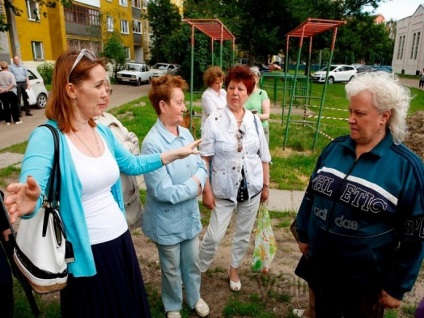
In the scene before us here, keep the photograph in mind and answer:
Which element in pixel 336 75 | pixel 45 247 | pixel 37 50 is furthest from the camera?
pixel 336 75

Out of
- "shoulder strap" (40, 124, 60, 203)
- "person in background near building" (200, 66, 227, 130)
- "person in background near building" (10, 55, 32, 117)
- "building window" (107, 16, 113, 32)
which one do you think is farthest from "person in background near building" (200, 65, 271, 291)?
"building window" (107, 16, 113, 32)

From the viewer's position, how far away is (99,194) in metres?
1.86

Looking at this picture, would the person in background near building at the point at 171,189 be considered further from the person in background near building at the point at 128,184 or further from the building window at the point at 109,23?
the building window at the point at 109,23

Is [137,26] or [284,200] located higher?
[137,26]

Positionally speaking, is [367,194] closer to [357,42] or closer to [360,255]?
[360,255]

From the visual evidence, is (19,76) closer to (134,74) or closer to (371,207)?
(371,207)

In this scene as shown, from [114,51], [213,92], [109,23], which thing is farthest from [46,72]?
[213,92]

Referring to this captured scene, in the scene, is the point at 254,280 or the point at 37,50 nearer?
the point at 254,280

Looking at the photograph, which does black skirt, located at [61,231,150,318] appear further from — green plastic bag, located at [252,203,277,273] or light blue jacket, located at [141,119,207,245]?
green plastic bag, located at [252,203,277,273]

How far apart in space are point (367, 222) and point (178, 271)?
56.4 inches

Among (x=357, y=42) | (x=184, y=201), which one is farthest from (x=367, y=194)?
(x=357, y=42)

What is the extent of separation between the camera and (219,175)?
2965mm

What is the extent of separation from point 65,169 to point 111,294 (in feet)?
2.36

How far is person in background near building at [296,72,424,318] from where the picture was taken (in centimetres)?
183
